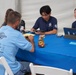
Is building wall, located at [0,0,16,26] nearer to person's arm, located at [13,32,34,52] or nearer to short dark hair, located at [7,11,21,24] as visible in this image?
short dark hair, located at [7,11,21,24]

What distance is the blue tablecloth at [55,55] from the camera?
1.88 m

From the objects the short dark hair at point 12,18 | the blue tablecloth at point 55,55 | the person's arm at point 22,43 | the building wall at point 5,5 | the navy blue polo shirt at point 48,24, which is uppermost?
the building wall at point 5,5

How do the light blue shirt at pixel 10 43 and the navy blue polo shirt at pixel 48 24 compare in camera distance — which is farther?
the navy blue polo shirt at pixel 48 24

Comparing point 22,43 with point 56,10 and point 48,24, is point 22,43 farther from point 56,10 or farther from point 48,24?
point 56,10

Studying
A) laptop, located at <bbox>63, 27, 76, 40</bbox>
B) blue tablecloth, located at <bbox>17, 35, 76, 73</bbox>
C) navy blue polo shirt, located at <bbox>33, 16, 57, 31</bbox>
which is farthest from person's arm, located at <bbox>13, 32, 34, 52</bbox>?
navy blue polo shirt, located at <bbox>33, 16, 57, 31</bbox>

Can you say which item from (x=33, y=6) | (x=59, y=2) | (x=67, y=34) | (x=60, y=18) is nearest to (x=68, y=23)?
(x=60, y=18)

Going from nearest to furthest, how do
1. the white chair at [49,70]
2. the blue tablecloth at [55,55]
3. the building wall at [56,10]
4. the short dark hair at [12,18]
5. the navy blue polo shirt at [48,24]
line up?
1. the white chair at [49,70]
2. the blue tablecloth at [55,55]
3. the short dark hair at [12,18]
4. the navy blue polo shirt at [48,24]
5. the building wall at [56,10]

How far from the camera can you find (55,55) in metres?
1.94

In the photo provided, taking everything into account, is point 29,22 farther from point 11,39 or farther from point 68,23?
point 11,39

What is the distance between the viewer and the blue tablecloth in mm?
1879

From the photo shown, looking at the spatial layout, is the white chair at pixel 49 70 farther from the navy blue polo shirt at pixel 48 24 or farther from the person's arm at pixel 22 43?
the navy blue polo shirt at pixel 48 24

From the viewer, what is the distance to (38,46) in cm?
222

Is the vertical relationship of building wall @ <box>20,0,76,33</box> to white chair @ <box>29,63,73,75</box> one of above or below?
above

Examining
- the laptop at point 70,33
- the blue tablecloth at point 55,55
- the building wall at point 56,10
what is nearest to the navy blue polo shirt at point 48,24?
the laptop at point 70,33
